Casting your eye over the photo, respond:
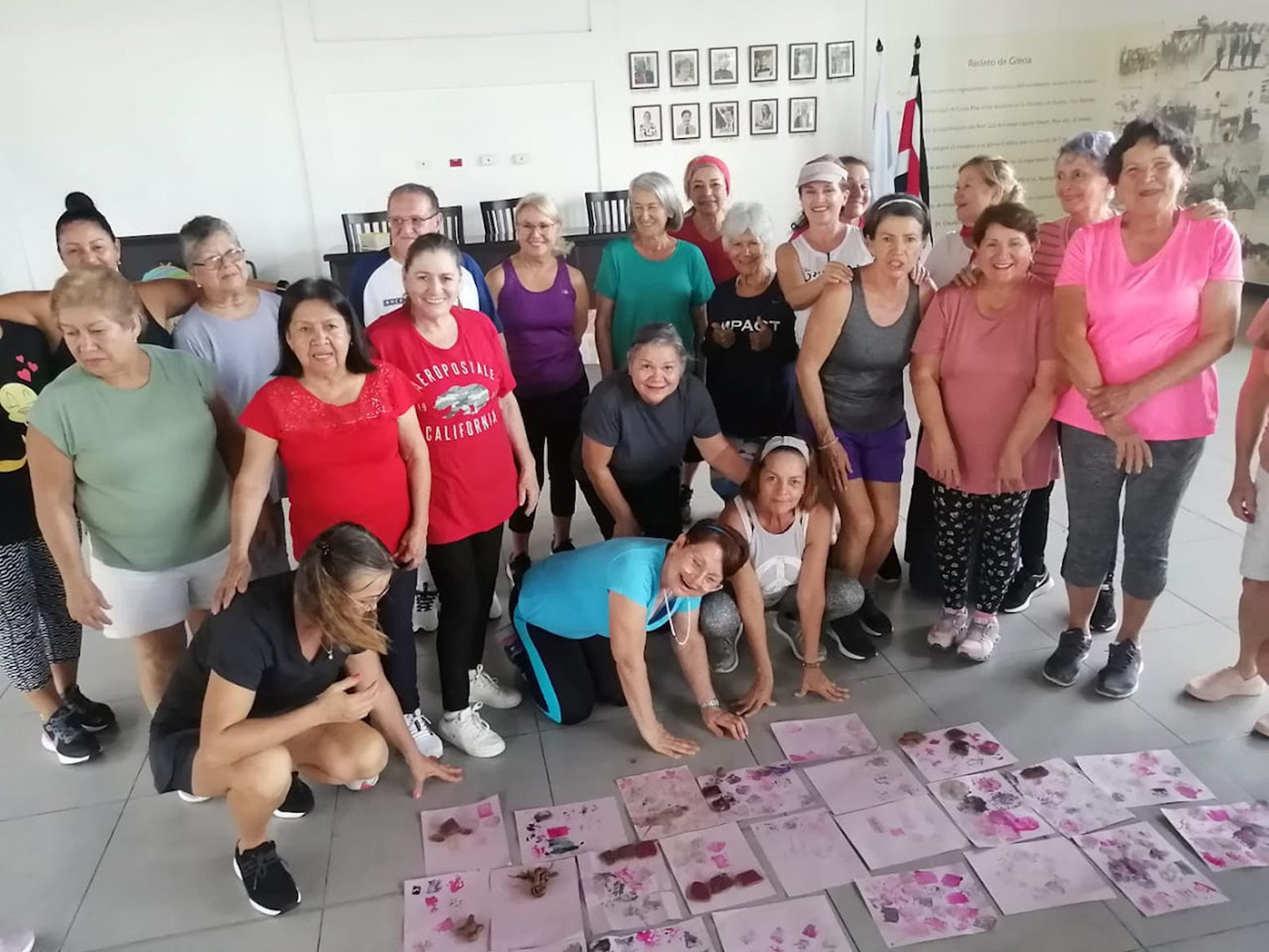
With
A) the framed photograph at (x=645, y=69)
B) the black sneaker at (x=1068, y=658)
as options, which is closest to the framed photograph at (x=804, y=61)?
the framed photograph at (x=645, y=69)

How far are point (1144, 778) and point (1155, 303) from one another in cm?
120

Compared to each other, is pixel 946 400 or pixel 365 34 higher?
pixel 365 34

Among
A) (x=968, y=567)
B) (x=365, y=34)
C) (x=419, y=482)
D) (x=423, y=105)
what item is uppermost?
(x=365, y=34)

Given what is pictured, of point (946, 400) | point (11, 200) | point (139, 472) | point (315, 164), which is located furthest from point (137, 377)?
point (11, 200)

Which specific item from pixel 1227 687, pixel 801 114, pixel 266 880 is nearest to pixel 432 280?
pixel 266 880

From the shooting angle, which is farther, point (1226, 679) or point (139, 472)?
point (1226, 679)

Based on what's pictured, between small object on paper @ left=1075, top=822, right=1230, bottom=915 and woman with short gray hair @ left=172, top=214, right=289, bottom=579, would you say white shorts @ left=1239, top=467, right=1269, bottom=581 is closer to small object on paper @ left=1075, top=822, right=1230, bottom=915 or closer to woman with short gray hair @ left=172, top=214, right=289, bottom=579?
small object on paper @ left=1075, top=822, right=1230, bottom=915

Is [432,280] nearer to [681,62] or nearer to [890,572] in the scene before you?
[890,572]

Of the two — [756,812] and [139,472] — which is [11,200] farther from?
[756,812]

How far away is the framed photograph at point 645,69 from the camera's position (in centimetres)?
702

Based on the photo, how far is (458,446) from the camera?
2.39 metres

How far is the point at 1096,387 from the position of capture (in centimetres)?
238

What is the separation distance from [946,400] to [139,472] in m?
2.17

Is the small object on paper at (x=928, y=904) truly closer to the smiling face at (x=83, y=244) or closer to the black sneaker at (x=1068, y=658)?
the black sneaker at (x=1068, y=658)
